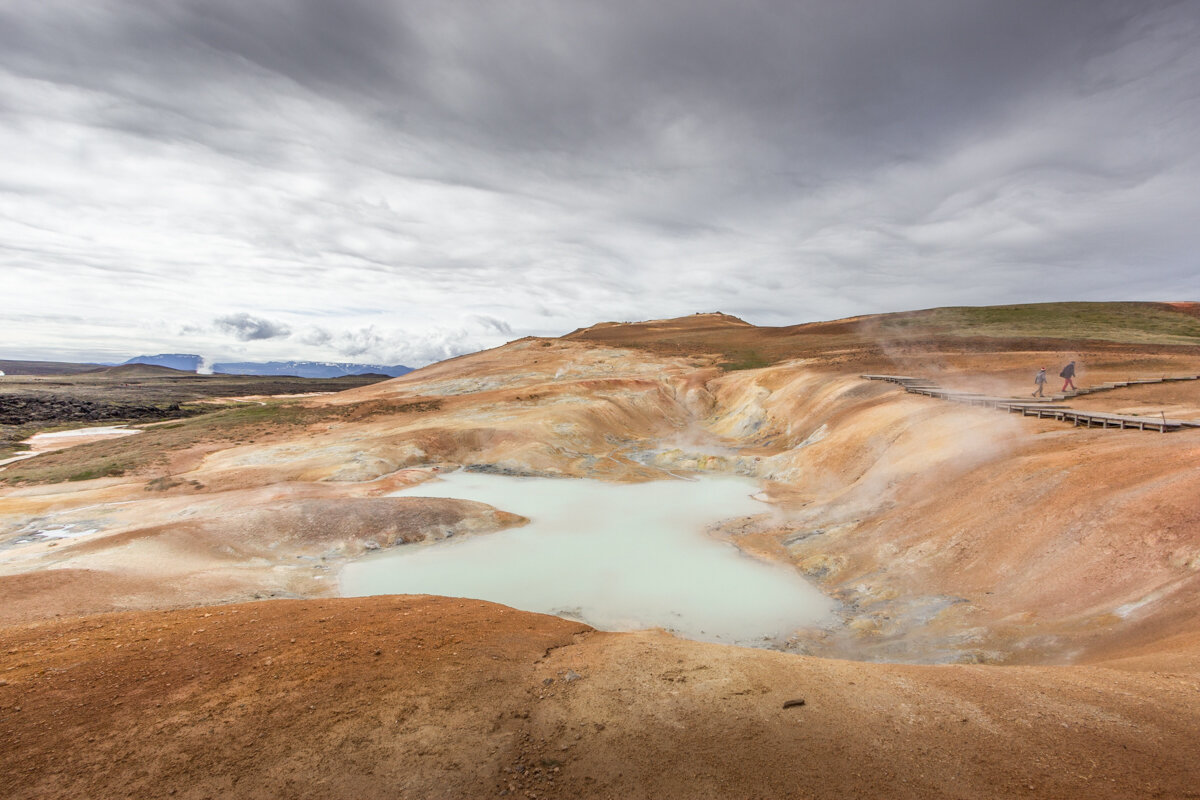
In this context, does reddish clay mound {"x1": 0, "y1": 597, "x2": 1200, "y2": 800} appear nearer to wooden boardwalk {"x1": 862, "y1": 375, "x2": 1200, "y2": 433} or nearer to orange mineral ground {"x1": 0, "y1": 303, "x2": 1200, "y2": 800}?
orange mineral ground {"x1": 0, "y1": 303, "x2": 1200, "y2": 800}

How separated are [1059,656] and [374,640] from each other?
12479 millimetres

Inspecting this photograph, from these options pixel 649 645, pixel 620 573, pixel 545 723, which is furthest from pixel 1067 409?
pixel 545 723

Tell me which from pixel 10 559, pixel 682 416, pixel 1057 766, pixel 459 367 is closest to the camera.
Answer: pixel 1057 766

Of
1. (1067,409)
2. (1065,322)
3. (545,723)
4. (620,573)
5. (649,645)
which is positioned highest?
(1065,322)

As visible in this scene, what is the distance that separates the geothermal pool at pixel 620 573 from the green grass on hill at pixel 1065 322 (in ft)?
206

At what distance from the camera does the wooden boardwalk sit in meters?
17.5

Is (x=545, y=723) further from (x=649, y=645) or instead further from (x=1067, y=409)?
(x=1067, y=409)

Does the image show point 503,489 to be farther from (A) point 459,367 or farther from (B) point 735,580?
(A) point 459,367

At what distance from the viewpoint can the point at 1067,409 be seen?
21328mm

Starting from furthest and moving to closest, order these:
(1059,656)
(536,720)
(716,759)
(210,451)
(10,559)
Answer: (210,451) → (10,559) → (1059,656) → (536,720) → (716,759)

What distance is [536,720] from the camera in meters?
6.39

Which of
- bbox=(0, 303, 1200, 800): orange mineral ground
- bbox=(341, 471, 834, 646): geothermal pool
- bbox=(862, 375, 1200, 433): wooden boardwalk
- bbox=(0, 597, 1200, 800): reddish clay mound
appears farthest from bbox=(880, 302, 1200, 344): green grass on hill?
bbox=(0, 597, 1200, 800): reddish clay mound

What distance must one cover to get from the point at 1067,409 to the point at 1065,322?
2651 inches

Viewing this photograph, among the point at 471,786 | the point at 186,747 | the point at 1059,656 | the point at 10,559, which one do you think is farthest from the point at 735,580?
the point at 10,559
